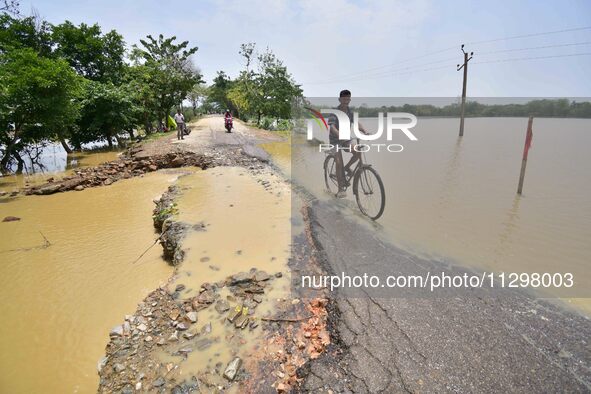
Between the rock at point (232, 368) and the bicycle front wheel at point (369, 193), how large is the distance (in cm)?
396

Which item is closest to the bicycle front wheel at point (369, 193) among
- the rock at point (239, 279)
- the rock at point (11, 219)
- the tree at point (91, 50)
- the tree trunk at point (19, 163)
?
the rock at point (239, 279)

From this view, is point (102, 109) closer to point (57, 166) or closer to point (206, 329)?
point (57, 166)

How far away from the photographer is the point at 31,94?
437 inches

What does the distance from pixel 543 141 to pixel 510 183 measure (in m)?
12.9

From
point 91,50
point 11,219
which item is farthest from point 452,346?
point 91,50

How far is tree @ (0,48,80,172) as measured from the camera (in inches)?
403

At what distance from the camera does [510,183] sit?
8859mm

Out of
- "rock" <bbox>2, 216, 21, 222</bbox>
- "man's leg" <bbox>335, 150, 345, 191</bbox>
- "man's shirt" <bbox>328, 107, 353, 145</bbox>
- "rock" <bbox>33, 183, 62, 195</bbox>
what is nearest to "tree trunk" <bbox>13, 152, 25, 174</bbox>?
"rock" <bbox>33, 183, 62, 195</bbox>

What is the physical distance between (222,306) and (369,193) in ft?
12.3

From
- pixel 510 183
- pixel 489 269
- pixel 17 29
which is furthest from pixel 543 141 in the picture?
pixel 17 29

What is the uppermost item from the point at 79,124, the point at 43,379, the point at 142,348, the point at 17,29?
the point at 17,29

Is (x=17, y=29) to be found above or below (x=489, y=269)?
above

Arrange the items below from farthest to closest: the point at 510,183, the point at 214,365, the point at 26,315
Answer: the point at 510,183 < the point at 26,315 < the point at 214,365

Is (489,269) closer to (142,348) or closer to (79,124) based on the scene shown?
(142,348)
